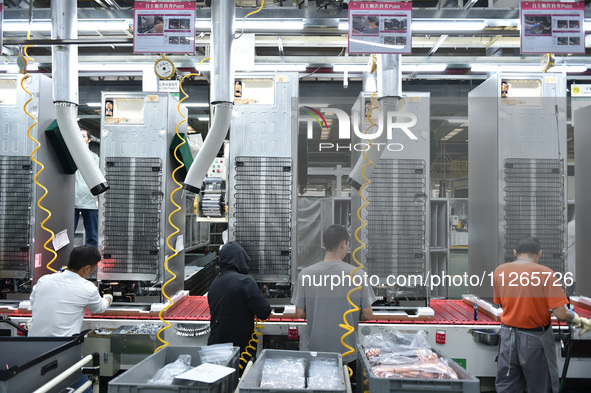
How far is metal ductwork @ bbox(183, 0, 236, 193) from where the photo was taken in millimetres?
2959

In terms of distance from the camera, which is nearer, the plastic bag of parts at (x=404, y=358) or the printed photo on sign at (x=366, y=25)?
the plastic bag of parts at (x=404, y=358)

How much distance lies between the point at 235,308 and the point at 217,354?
0.84 m

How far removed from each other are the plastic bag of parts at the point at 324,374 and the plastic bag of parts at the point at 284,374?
4cm

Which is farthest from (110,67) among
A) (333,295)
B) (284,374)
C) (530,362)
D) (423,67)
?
(530,362)

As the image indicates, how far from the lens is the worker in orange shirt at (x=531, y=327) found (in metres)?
3.01

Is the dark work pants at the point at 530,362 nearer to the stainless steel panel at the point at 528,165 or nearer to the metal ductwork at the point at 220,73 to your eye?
the stainless steel panel at the point at 528,165

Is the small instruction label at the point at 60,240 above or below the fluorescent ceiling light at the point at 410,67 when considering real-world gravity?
below

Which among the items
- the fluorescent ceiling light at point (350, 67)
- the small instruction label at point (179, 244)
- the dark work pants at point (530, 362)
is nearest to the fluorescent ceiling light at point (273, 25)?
the fluorescent ceiling light at point (350, 67)

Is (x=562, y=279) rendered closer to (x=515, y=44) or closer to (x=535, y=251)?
(x=535, y=251)

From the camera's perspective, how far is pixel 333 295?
9.72 ft

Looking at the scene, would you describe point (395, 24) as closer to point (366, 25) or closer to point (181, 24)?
point (366, 25)

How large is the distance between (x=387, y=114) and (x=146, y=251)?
2431mm

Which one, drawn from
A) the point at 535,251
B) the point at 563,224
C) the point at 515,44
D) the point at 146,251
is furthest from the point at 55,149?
the point at 515,44

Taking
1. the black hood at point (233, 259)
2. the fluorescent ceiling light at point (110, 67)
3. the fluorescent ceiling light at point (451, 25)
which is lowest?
the black hood at point (233, 259)
